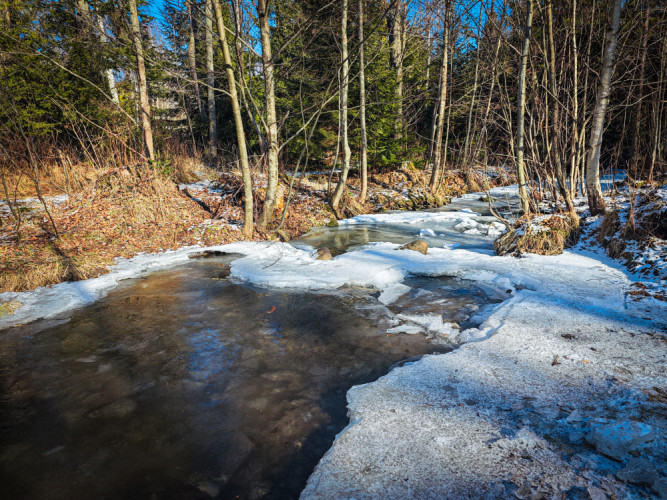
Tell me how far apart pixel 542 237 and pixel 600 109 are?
3.00m

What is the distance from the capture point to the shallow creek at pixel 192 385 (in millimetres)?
1977

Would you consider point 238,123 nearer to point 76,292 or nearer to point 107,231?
point 107,231

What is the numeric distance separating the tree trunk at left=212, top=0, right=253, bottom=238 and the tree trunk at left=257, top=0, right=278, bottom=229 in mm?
451

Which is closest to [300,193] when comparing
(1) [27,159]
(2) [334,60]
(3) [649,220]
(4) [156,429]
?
(2) [334,60]

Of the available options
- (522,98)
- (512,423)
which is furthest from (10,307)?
(522,98)

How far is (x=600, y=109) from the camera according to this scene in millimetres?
6363

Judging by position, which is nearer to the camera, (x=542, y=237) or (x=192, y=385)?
(x=192, y=385)

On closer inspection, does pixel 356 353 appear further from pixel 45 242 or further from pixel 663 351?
pixel 45 242

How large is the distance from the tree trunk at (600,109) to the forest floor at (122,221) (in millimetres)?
6841

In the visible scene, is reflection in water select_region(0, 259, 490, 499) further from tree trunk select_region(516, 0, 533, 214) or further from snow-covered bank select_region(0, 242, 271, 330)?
tree trunk select_region(516, 0, 533, 214)

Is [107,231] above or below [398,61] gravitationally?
below

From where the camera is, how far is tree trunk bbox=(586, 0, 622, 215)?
619 cm

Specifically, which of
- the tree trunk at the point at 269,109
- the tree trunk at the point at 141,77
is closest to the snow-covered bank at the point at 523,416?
the tree trunk at the point at 269,109

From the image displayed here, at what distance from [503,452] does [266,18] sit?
8.42 meters
